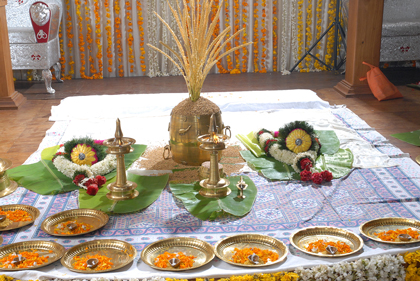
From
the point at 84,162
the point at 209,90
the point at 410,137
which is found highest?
the point at 84,162

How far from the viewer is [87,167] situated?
8.17ft

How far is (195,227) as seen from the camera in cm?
200

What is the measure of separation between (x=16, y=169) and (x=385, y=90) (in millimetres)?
3265

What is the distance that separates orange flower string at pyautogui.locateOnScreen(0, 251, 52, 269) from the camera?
167cm

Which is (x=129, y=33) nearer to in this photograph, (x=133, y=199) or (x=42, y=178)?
(x=42, y=178)

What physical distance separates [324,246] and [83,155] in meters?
1.40

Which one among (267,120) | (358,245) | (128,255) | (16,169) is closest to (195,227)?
(128,255)

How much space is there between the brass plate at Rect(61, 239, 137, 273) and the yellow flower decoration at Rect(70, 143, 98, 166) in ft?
2.77

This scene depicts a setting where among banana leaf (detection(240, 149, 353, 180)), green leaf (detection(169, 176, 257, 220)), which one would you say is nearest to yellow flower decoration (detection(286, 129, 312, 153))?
banana leaf (detection(240, 149, 353, 180))

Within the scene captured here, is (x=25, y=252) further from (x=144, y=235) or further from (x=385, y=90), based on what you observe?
(x=385, y=90)

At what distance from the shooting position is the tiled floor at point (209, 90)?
3.41 metres

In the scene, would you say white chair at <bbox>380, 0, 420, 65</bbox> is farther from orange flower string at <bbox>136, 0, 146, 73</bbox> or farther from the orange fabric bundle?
orange flower string at <bbox>136, 0, 146, 73</bbox>

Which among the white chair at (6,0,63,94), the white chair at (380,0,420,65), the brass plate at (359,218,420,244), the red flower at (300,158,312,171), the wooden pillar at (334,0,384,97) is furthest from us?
the white chair at (380,0,420,65)

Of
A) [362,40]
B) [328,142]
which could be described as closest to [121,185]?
[328,142]
